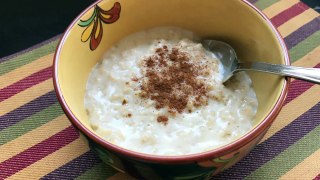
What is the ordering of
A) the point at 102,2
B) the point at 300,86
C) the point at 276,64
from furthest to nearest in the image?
the point at 300,86 < the point at 102,2 < the point at 276,64

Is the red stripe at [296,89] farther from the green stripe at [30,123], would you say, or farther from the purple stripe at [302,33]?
the green stripe at [30,123]

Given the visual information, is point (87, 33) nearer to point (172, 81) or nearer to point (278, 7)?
point (172, 81)

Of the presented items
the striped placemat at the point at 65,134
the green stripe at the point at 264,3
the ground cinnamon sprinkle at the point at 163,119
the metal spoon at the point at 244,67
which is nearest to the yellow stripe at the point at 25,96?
the striped placemat at the point at 65,134

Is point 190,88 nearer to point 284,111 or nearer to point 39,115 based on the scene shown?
point 284,111

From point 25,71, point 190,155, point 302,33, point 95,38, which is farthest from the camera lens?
point 302,33

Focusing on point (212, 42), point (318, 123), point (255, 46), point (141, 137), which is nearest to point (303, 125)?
point (318, 123)

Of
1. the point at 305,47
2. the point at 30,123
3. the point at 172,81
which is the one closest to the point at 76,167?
the point at 30,123

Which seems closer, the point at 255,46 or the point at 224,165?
the point at 224,165
